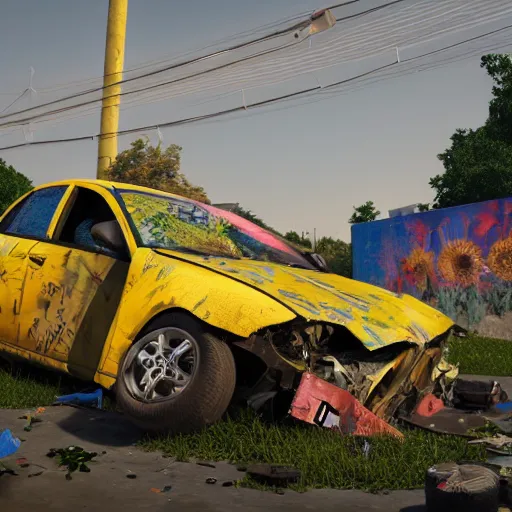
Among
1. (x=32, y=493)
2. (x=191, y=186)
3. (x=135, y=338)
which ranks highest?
(x=191, y=186)

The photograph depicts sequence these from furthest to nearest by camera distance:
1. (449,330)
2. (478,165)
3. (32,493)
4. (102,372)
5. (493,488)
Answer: (478,165)
(449,330)
(102,372)
(32,493)
(493,488)

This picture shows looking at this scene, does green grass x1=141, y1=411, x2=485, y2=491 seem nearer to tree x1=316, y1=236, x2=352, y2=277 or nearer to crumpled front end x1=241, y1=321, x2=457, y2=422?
crumpled front end x1=241, y1=321, x2=457, y2=422

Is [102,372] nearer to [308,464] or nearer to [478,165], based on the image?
[308,464]

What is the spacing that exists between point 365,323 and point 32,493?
89.8 inches

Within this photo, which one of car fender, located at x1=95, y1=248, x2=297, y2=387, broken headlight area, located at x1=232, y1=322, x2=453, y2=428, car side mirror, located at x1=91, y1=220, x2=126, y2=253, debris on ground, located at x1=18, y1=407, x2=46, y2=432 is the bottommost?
debris on ground, located at x1=18, y1=407, x2=46, y2=432

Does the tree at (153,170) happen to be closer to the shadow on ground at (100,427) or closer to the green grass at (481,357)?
the green grass at (481,357)

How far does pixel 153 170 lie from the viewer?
74.1 ft

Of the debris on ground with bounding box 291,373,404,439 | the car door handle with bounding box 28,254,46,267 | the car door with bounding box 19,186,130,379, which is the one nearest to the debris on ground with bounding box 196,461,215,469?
the debris on ground with bounding box 291,373,404,439

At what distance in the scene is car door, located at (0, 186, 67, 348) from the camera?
6520 millimetres

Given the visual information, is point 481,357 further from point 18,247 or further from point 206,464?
point 206,464

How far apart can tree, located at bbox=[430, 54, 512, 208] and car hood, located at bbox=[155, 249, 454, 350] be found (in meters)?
34.1

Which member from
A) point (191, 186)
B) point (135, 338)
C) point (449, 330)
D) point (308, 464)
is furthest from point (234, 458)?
point (191, 186)

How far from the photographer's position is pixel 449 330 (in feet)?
20.3

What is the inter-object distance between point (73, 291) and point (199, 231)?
1081 millimetres
